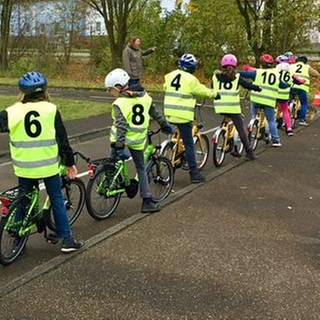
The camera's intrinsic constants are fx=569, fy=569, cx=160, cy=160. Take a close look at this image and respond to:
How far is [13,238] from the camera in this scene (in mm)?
5102

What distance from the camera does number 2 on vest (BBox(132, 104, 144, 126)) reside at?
6.25 meters

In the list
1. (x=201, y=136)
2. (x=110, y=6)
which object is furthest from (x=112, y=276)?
(x=110, y=6)

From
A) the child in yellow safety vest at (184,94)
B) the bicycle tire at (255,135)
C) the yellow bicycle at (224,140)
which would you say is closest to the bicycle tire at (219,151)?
the yellow bicycle at (224,140)

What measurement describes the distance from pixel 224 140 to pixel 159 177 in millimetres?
2597

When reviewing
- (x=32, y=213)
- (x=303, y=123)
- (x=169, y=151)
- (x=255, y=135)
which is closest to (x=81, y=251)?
(x=32, y=213)

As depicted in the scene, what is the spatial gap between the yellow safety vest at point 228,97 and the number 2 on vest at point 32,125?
469 centimetres

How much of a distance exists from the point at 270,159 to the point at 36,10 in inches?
1134

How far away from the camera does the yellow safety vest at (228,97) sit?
9125mm

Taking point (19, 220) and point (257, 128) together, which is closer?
point (19, 220)

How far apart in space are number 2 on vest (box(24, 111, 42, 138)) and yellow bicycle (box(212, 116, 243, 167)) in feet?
15.3

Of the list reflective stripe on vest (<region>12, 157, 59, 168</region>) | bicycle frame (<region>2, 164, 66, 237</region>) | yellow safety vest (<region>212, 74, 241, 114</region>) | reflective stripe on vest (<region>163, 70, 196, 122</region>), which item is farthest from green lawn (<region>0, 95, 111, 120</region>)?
reflective stripe on vest (<region>12, 157, 59, 168</region>)

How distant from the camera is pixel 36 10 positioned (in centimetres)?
3547

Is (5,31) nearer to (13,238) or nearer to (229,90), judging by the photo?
(229,90)

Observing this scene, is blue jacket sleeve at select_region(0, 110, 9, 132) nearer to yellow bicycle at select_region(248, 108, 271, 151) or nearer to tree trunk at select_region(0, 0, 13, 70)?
yellow bicycle at select_region(248, 108, 271, 151)
